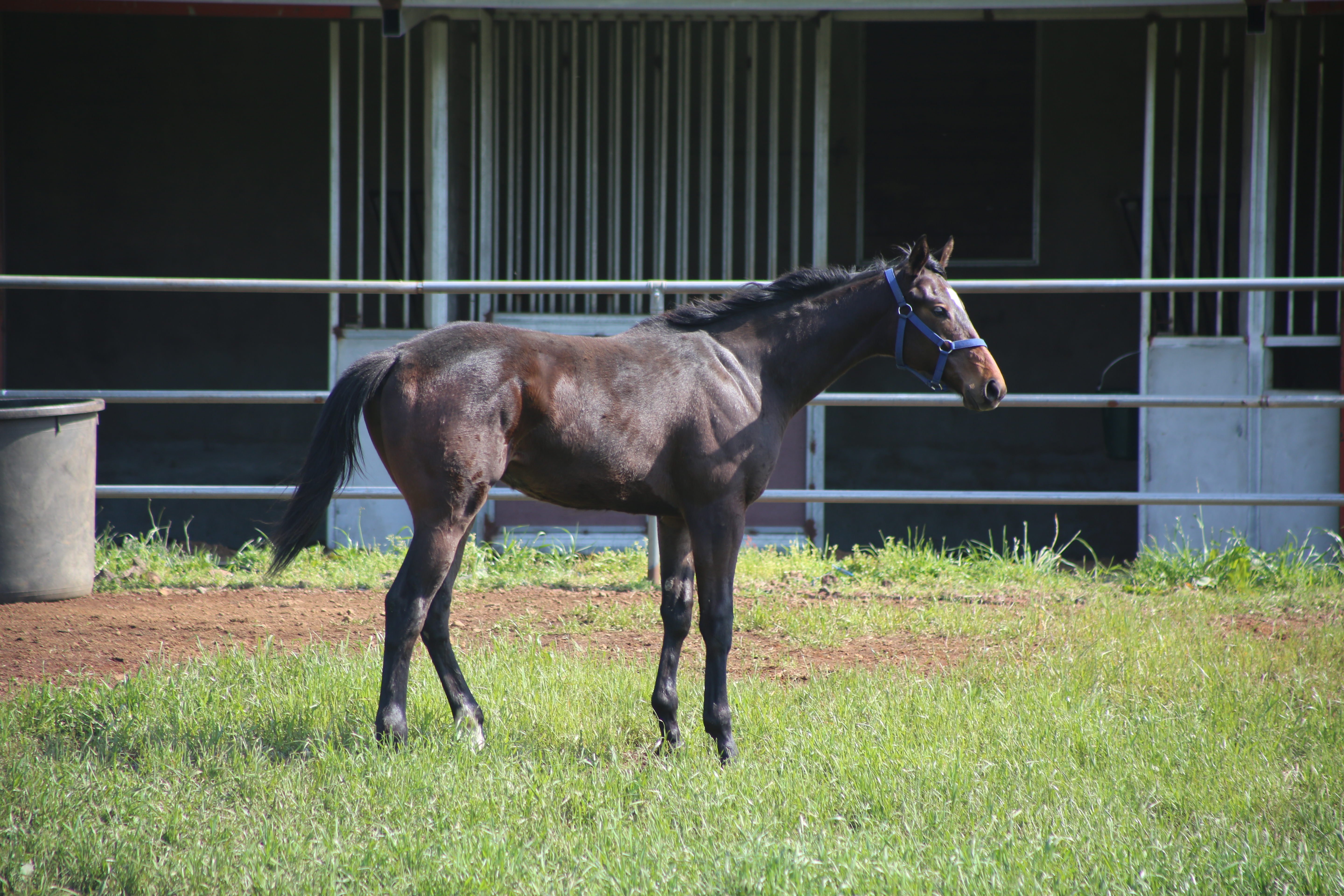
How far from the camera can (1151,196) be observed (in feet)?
24.2

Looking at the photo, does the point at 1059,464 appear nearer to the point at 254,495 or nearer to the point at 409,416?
the point at 254,495

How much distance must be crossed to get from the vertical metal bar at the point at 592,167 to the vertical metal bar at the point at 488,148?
63cm

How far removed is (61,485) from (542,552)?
2.64m

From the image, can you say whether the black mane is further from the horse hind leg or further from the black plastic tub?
the black plastic tub

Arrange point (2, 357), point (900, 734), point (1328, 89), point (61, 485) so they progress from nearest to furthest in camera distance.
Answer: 1. point (900, 734)
2. point (61, 485)
3. point (2, 357)
4. point (1328, 89)

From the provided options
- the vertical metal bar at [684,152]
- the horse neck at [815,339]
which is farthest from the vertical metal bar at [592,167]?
the horse neck at [815,339]

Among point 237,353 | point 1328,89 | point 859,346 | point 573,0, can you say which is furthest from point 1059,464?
point 237,353

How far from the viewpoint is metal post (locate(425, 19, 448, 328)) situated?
6.94 meters

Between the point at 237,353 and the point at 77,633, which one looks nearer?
the point at 77,633

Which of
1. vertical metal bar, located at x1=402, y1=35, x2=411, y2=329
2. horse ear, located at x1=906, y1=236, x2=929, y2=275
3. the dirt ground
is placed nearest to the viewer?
horse ear, located at x1=906, y1=236, x2=929, y2=275

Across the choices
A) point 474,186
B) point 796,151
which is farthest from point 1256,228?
point 474,186

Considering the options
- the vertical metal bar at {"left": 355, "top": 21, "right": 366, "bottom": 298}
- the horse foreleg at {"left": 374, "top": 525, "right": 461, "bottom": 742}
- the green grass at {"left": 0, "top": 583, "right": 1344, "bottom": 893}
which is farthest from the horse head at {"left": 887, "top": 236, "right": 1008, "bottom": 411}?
the vertical metal bar at {"left": 355, "top": 21, "right": 366, "bottom": 298}

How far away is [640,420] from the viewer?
3.49 meters

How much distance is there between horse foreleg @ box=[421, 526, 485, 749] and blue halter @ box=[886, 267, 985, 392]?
1.65m
